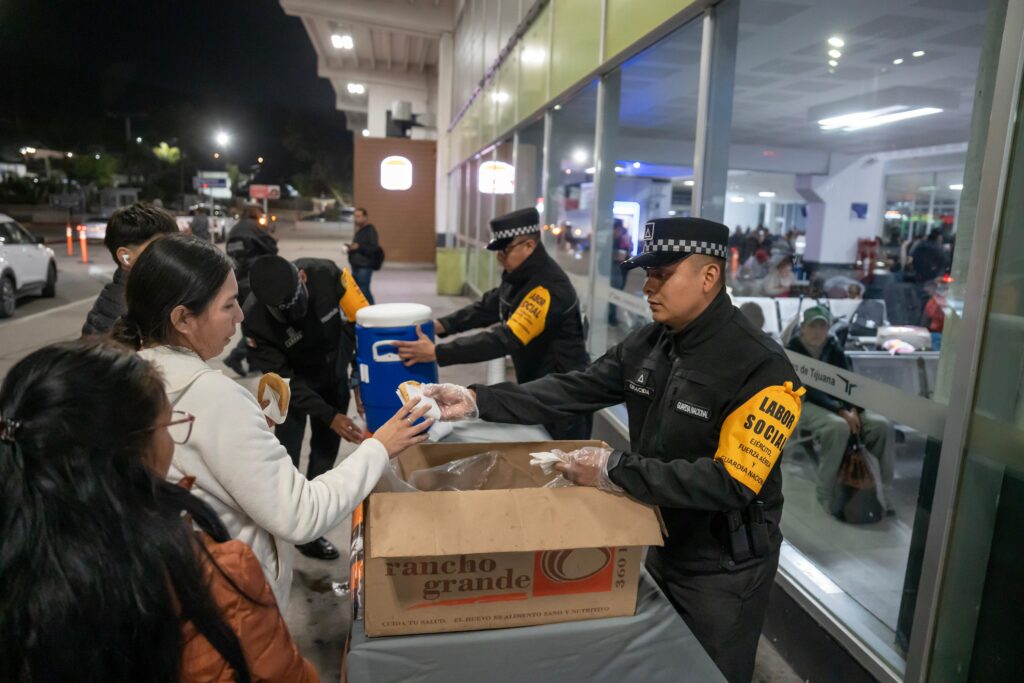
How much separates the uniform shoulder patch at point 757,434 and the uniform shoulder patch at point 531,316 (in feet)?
5.48

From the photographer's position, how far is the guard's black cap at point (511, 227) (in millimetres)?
3445

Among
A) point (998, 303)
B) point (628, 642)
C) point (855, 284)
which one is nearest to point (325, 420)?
point (628, 642)

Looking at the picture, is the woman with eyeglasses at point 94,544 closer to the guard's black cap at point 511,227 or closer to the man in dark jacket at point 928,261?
the guard's black cap at point 511,227

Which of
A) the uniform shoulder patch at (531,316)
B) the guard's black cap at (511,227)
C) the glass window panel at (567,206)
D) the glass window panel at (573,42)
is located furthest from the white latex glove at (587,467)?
the glass window panel at (573,42)

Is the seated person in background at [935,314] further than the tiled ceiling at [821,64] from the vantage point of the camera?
No

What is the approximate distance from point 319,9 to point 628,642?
16.8 meters

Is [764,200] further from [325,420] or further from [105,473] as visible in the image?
[105,473]

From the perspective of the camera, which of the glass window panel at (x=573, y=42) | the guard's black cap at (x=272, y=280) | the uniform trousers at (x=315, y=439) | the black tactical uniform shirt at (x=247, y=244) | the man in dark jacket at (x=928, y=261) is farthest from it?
the man in dark jacket at (x=928, y=261)

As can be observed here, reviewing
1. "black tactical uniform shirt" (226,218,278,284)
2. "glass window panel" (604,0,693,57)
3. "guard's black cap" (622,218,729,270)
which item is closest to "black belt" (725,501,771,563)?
"guard's black cap" (622,218,729,270)

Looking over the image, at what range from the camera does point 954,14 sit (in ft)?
19.8

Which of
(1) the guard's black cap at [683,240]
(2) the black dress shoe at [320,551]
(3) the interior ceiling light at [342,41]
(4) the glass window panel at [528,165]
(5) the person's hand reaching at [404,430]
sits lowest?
(2) the black dress shoe at [320,551]

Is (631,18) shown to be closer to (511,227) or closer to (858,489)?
(511,227)

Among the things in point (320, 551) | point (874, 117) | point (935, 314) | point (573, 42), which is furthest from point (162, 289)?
point (874, 117)

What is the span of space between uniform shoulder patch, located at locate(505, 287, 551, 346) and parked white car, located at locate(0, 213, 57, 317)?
10.8 meters
